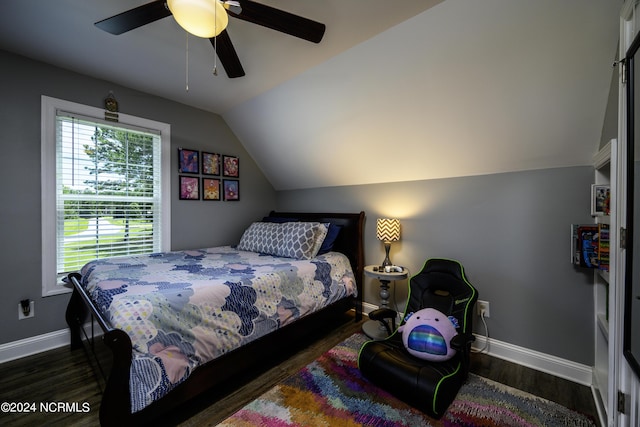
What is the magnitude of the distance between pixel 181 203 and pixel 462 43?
3.19 metres

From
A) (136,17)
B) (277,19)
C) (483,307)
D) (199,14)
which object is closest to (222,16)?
(199,14)

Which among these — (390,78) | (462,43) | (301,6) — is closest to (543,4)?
(462,43)

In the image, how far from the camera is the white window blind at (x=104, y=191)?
8.04ft

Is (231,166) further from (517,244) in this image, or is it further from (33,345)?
(517,244)

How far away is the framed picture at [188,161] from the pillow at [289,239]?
1.12 m

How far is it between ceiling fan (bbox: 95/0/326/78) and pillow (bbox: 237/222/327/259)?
1.78 meters

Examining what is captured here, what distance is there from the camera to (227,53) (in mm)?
1622

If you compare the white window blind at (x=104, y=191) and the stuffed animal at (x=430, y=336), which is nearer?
the stuffed animal at (x=430, y=336)

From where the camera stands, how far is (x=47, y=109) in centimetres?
233

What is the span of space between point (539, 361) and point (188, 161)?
4005 millimetres

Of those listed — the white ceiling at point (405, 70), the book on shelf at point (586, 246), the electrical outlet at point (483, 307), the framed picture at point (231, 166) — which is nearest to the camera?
the white ceiling at point (405, 70)

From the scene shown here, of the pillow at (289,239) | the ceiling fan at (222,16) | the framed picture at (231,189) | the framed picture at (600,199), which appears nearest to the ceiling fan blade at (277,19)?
the ceiling fan at (222,16)

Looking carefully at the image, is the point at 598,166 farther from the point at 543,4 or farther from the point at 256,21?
the point at 256,21

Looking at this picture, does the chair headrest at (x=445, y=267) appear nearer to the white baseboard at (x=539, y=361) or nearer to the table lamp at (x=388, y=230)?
the table lamp at (x=388, y=230)
